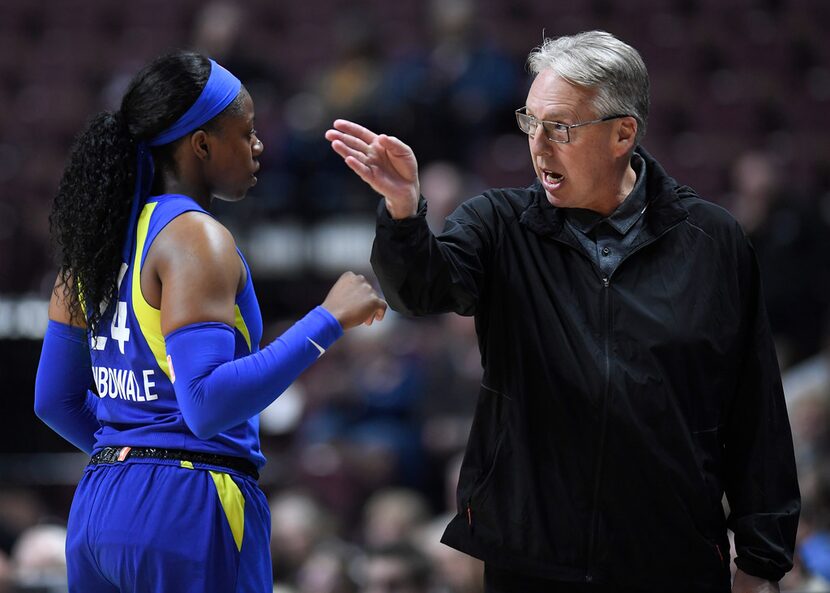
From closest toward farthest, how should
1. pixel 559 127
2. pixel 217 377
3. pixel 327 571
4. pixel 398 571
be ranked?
pixel 217 377 → pixel 559 127 → pixel 398 571 → pixel 327 571

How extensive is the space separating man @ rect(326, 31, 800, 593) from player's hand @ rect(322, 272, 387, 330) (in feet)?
0.50

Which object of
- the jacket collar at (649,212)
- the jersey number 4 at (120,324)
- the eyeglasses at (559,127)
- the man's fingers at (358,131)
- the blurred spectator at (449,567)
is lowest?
the blurred spectator at (449,567)

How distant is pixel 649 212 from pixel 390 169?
0.68 metres

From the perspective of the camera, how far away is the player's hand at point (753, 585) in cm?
285

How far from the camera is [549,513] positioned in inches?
110

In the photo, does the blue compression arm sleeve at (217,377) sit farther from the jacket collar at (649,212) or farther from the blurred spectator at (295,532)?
the blurred spectator at (295,532)

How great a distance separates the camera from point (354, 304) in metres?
2.87

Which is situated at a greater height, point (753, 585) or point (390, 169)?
point (390, 169)

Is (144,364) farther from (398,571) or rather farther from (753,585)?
(398,571)

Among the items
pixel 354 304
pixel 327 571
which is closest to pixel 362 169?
pixel 354 304

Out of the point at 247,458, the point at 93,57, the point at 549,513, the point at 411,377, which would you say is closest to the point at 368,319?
the point at 247,458

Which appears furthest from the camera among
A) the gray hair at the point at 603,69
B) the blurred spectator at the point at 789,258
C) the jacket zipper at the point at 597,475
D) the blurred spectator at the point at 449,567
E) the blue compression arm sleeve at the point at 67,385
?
the blurred spectator at the point at 789,258

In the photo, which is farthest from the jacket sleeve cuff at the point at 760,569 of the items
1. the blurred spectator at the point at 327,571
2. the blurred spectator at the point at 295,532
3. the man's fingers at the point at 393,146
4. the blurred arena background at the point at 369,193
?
the blurred spectator at the point at 295,532

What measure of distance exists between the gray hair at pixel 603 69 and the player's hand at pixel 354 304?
666 millimetres
